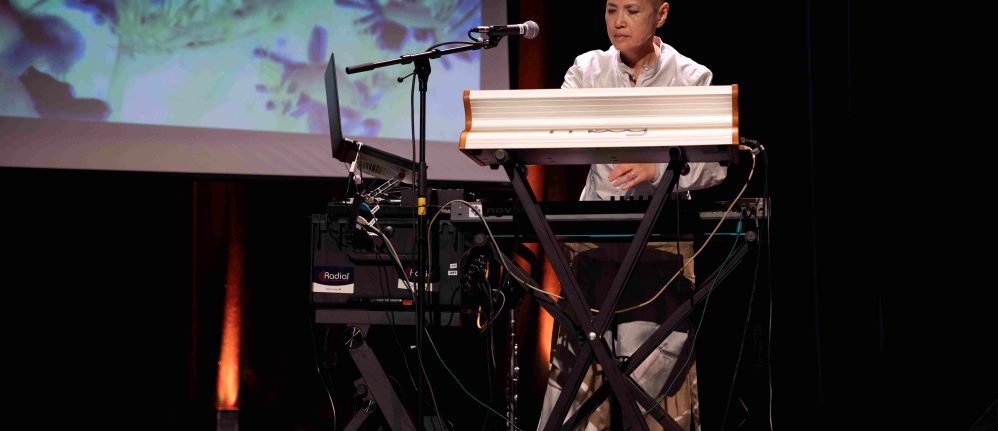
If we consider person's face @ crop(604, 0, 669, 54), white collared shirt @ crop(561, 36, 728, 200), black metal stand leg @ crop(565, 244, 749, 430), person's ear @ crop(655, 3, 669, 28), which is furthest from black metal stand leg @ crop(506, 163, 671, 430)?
person's ear @ crop(655, 3, 669, 28)

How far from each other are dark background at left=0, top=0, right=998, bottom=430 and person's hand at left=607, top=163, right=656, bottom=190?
46cm

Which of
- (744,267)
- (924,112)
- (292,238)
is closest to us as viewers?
(924,112)

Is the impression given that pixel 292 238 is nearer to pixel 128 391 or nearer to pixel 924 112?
pixel 128 391

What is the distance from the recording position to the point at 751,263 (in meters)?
3.11

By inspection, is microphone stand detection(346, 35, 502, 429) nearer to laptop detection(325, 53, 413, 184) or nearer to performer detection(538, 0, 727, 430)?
laptop detection(325, 53, 413, 184)

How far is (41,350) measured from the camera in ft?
12.2

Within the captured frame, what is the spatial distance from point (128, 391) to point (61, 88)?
1.39 m

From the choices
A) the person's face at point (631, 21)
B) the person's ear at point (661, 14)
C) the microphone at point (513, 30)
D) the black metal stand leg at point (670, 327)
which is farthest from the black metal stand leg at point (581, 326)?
the person's ear at point (661, 14)

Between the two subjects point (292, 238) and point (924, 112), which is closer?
point (924, 112)

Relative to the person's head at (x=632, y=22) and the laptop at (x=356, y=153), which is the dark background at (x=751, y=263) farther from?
the laptop at (x=356, y=153)

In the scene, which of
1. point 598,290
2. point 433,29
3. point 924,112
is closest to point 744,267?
point 924,112

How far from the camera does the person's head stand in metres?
2.51

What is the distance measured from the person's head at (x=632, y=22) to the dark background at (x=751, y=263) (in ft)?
2.84

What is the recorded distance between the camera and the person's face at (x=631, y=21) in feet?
8.21
